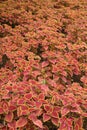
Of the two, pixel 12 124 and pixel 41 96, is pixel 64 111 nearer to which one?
pixel 41 96

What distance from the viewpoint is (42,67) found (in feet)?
8.78

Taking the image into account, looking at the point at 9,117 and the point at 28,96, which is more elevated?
the point at 28,96

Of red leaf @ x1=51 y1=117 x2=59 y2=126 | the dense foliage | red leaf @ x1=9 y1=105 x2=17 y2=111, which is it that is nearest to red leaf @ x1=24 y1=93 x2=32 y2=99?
the dense foliage

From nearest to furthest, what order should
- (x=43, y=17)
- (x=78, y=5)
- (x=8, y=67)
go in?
(x=8, y=67), (x=43, y=17), (x=78, y=5)

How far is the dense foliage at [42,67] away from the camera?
2.01 metres

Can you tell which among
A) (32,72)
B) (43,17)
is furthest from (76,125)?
(43,17)

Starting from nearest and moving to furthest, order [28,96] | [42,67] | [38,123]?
1. [38,123]
2. [28,96]
3. [42,67]

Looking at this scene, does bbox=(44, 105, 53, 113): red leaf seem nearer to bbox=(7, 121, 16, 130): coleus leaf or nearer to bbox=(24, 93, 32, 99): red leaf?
bbox=(24, 93, 32, 99): red leaf

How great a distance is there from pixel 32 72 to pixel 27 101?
48 cm

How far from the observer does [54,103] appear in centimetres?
211

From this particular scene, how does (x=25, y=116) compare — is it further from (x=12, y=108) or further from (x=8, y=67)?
(x=8, y=67)

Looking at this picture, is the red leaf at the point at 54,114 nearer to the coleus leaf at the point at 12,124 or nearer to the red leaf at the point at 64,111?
the red leaf at the point at 64,111

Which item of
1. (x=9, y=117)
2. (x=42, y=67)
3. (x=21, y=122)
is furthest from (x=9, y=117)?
(x=42, y=67)

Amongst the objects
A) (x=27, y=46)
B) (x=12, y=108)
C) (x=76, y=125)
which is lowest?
(x=76, y=125)
